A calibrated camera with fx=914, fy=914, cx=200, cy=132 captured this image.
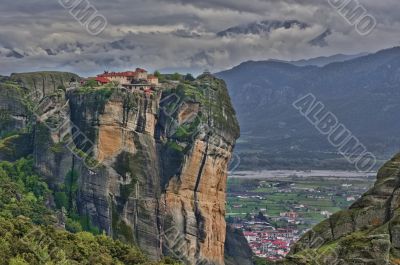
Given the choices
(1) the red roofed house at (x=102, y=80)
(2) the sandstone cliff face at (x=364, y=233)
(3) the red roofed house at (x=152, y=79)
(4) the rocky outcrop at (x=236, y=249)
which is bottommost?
(4) the rocky outcrop at (x=236, y=249)

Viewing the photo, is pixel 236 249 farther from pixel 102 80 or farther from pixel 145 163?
pixel 102 80

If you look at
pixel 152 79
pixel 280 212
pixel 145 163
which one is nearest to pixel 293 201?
pixel 280 212

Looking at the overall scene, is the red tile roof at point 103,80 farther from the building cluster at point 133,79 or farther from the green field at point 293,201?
the green field at point 293,201

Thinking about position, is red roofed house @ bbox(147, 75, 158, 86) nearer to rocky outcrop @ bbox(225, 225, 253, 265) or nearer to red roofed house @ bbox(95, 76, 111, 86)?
red roofed house @ bbox(95, 76, 111, 86)

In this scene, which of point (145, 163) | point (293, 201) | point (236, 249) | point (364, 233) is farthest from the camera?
point (293, 201)

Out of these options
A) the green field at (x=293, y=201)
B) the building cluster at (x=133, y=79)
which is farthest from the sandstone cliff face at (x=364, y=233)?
the green field at (x=293, y=201)

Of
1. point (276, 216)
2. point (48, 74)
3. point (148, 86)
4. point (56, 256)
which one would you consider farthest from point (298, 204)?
point (56, 256)

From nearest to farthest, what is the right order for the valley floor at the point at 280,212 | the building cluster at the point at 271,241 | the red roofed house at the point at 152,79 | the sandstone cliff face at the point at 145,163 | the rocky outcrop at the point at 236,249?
1. the sandstone cliff face at the point at 145,163
2. the red roofed house at the point at 152,79
3. the rocky outcrop at the point at 236,249
4. the building cluster at the point at 271,241
5. the valley floor at the point at 280,212

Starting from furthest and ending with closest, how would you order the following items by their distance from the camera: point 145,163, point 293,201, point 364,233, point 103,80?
point 293,201
point 103,80
point 145,163
point 364,233

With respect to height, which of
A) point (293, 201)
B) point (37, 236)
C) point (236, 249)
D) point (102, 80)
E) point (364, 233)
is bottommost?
point (236, 249)
